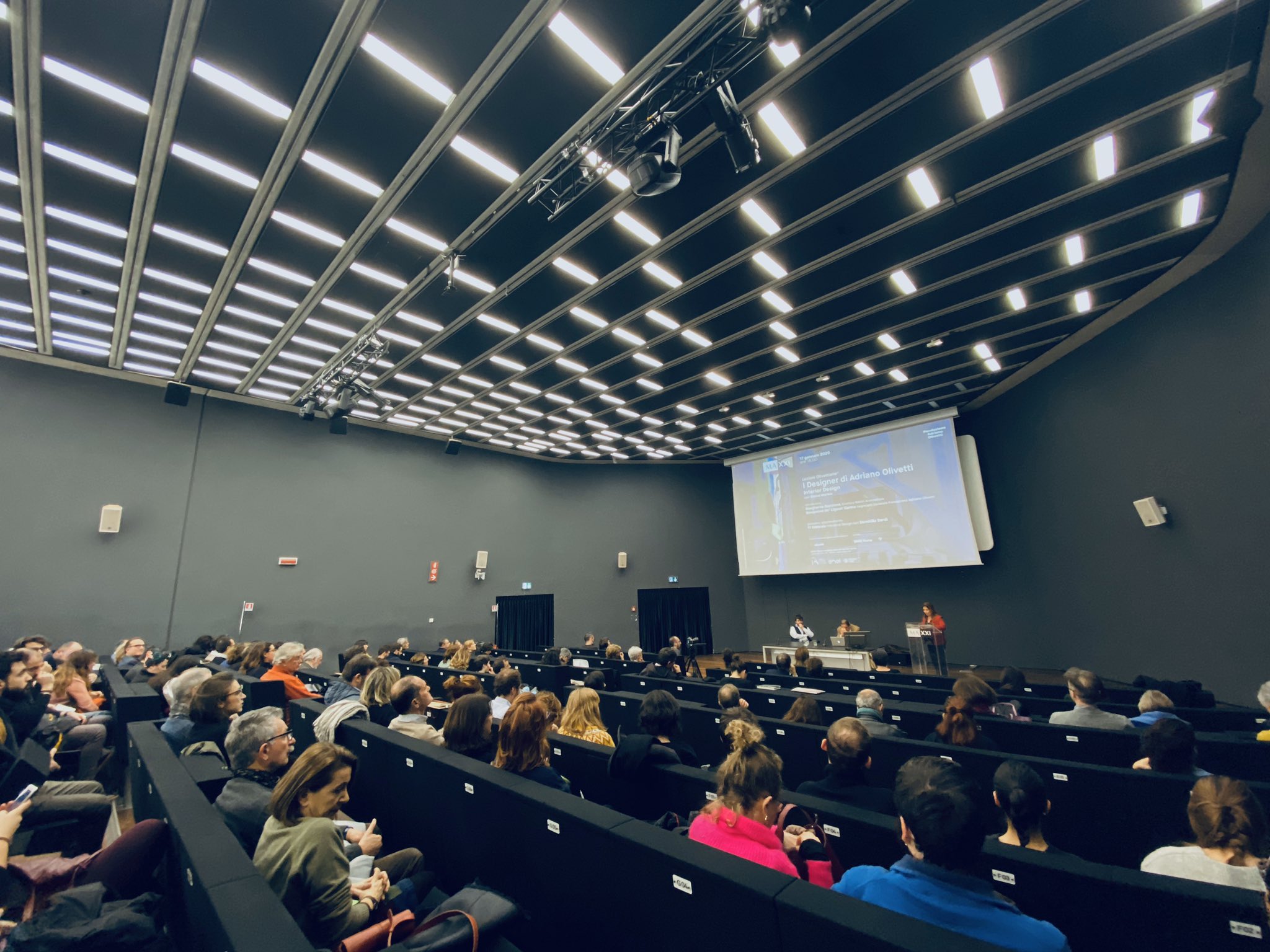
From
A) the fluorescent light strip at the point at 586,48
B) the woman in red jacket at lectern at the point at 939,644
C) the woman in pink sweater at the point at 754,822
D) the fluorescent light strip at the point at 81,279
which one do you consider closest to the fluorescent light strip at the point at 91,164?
the fluorescent light strip at the point at 81,279

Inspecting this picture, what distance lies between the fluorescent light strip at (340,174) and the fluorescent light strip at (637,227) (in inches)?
89.0

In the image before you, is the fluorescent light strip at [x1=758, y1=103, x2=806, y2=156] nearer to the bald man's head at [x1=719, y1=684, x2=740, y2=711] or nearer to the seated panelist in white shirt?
the bald man's head at [x1=719, y1=684, x2=740, y2=711]

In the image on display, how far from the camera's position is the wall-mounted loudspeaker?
8.48 metres

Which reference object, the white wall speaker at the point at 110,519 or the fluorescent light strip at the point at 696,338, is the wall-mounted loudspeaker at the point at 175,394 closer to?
the white wall speaker at the point at 110,519

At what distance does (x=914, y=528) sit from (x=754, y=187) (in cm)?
833

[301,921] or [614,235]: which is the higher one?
[614,235]

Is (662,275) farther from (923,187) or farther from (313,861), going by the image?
(313,861)

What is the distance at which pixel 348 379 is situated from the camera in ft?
26.4

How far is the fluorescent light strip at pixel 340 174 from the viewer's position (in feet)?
14.3

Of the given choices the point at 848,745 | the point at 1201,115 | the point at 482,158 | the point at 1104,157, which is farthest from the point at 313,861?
the point at 1201,115

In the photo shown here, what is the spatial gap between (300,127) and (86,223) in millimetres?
2923

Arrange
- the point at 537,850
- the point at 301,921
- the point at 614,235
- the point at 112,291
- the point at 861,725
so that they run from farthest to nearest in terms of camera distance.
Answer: the point at 112,291, the point at 614,235, the point at 861,725, the point at 537,850, the point at 301,921

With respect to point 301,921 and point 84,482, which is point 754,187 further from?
point 84,482

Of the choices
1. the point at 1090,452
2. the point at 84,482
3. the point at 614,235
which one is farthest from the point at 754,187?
the point at 84,482
